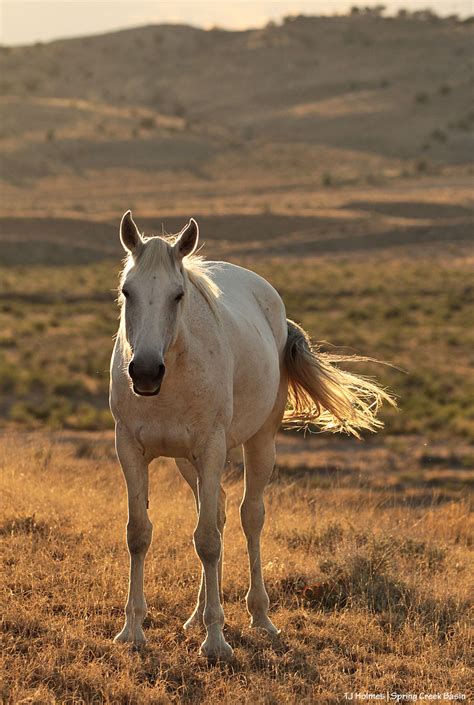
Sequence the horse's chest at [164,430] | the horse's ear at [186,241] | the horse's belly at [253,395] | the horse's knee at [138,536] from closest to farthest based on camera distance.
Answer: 1. the horse's ear at [186,241]
2. the horse's chest at [164,430]
3. the horse's knee at [138,536]
4. the horse's belly at [253,395]

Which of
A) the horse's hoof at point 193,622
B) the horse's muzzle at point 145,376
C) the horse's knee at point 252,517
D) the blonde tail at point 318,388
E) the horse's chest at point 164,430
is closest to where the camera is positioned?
the horse's muzzle at point 145,376

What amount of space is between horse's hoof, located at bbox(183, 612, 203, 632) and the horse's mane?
1.67 m

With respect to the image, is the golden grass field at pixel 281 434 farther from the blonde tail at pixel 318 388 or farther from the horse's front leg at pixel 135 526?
the blonde tail at pixel 318 388

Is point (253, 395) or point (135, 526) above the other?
point (253, 395)

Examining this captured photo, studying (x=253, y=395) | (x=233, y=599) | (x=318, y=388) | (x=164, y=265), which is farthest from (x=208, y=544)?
(x=318, y=388)

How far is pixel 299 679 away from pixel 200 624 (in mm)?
926

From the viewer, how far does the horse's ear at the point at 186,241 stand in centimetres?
526

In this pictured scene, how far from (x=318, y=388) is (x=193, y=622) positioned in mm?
1986

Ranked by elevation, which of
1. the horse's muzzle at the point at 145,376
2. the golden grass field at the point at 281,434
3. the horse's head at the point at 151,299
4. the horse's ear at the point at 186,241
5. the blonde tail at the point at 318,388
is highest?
the horse's ear at the point at 186,241

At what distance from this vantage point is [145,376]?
15.6ft

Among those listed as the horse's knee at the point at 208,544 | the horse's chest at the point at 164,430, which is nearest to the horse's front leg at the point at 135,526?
the horse's chest at the point at 164,430

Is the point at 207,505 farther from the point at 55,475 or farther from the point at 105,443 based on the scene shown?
the point at 105,443

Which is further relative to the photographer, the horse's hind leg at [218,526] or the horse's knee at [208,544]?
the horse's hind leg at [218,526]

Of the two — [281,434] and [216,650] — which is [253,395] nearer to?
[216,650]
